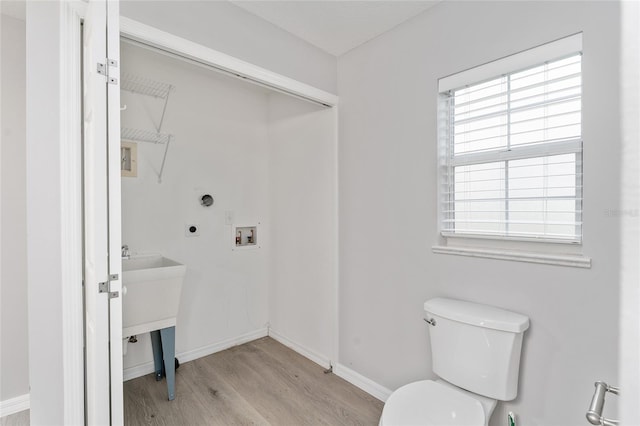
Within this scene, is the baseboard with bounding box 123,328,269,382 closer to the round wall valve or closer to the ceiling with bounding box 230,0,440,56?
the round wall valve

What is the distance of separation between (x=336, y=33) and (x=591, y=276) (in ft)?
6.27

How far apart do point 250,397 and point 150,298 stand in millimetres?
917

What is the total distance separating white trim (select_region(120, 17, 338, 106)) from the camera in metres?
1.48

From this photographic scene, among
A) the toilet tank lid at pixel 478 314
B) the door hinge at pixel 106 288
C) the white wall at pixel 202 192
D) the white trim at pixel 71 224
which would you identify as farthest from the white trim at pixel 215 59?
the toilet tank lid at pixel 478 314

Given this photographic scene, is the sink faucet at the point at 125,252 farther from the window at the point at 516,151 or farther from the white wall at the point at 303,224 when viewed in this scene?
the window at the point at 516,151

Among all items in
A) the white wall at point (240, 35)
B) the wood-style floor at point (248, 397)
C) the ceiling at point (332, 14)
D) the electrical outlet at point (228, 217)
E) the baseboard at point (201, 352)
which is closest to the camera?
the white wall at point (240, 35)

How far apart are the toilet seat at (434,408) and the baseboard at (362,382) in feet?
2.11

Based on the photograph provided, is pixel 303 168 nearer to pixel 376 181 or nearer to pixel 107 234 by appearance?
pixel 376 181

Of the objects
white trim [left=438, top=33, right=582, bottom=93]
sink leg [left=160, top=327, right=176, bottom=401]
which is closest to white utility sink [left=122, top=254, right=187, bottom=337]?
sink leg [left=160, top=327, right=176, bottom=401]

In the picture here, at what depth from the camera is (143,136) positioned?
7.78 feet

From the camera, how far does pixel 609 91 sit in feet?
4.18

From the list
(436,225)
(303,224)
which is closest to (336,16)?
(436,225)

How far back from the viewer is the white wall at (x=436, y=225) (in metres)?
1.31

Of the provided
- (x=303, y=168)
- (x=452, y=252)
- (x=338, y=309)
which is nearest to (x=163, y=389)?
(x=338, y=309)
